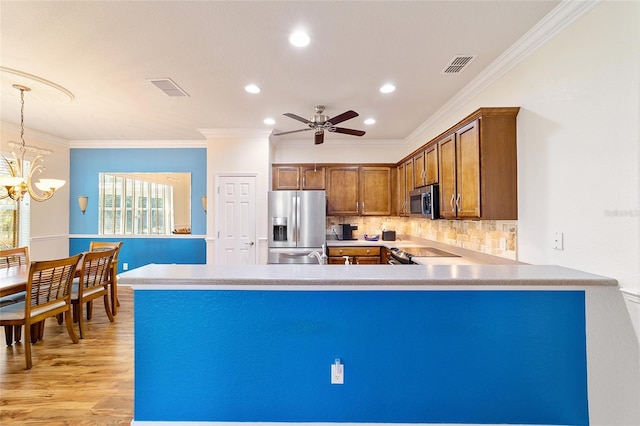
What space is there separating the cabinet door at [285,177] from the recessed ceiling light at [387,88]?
7.17 ft

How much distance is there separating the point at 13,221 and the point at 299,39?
5.28m

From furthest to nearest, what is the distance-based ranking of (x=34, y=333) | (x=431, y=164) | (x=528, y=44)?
(x=431, y=164) → (x=34, y=333) → (x=528, y=44)

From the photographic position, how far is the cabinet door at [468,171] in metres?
2.29

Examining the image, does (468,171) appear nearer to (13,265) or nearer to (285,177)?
(285,177)

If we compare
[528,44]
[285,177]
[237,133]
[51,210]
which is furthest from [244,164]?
[528,44]

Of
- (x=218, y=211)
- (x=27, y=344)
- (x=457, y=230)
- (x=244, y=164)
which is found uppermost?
(x=244, y=164)

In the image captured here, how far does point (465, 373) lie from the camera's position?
162cm

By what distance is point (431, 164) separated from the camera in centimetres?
320

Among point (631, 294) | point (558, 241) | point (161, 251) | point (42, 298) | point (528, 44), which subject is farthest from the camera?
point (161, 251)

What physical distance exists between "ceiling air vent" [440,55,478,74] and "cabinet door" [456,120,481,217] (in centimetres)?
57

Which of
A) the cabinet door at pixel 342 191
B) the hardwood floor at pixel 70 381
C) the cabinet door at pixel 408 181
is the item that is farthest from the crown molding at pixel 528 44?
the hardwood floor at pixel 70 381

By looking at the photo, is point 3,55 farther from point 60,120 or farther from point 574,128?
point 574,128

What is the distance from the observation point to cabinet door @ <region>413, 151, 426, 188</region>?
3477 millimetres

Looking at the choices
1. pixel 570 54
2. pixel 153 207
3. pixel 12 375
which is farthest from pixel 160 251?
pixel 570 54
